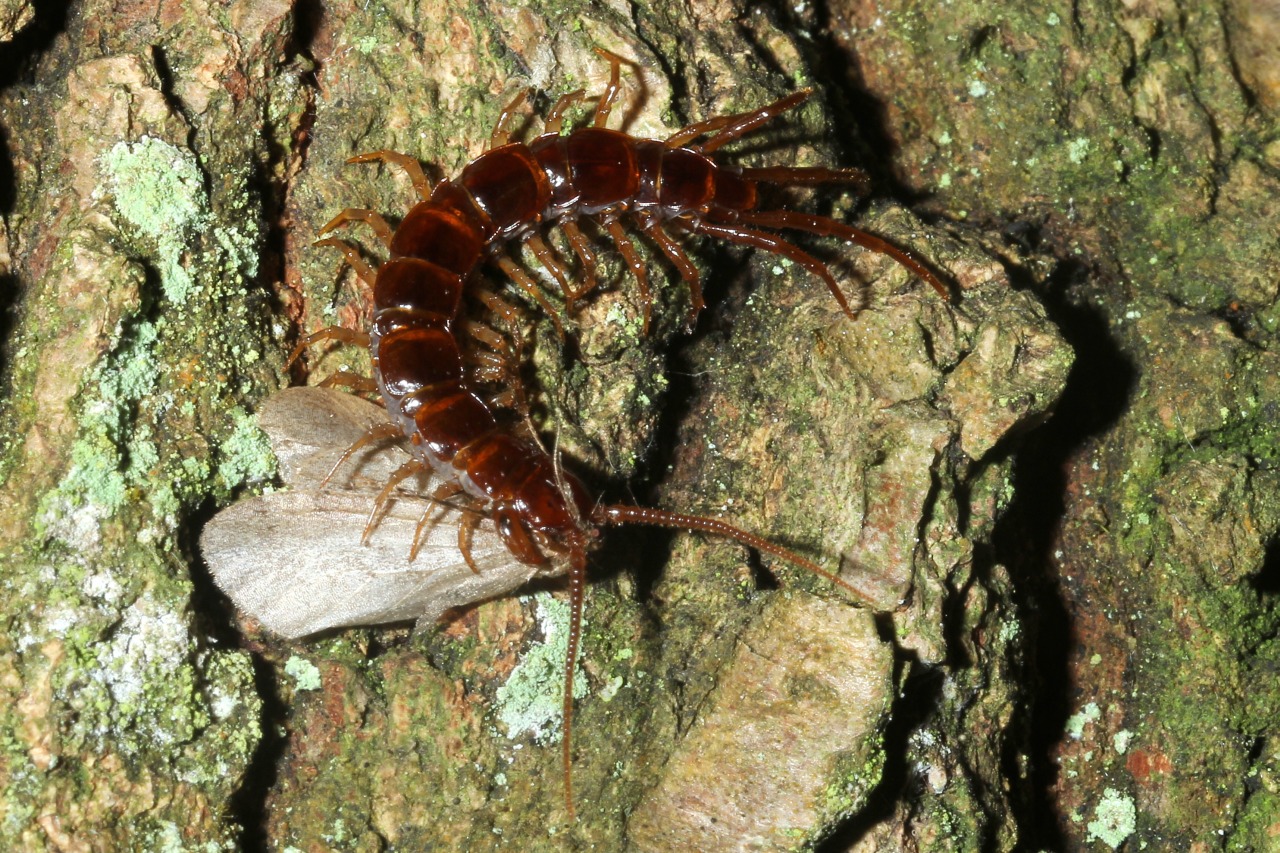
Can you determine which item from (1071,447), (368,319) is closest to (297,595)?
(368,319)

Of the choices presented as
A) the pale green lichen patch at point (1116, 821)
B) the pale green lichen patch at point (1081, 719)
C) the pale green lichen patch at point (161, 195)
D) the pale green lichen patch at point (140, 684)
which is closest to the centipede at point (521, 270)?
the pale green lichen patch at point (161, 195)

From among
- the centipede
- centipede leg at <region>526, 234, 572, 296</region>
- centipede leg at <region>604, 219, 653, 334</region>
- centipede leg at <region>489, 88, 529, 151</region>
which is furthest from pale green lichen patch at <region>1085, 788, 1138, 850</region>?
centipede leg at <region>489, 88, 529, 151</region>

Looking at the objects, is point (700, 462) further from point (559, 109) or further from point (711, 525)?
point (559, 109)

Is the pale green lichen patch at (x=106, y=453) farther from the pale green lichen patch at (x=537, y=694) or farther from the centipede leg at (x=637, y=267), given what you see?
the centipede leg at (x=637, y=267)

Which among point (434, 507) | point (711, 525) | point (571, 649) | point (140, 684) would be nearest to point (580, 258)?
point (434, 507)

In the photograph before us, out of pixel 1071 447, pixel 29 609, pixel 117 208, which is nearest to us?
pixel 29 609

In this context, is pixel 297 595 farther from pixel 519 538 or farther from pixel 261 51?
pixel 261 51
